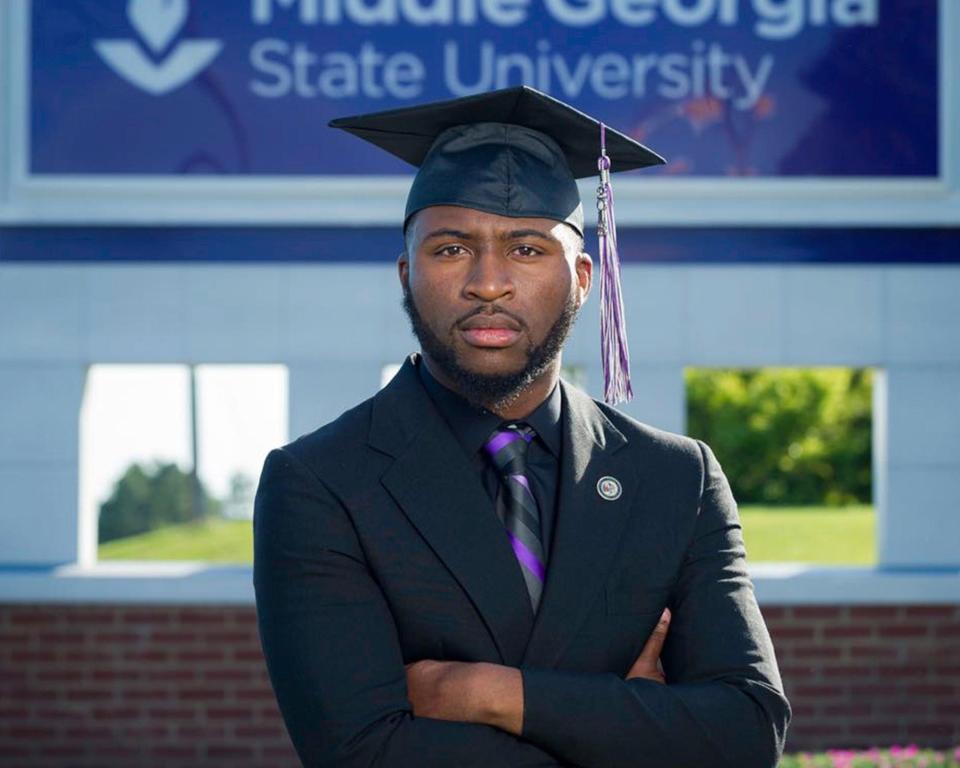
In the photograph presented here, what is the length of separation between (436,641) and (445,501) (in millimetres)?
234

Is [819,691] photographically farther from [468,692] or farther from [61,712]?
[468,692]

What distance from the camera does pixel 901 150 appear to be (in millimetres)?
6992

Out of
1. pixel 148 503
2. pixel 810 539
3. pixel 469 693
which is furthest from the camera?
pixel 148 503

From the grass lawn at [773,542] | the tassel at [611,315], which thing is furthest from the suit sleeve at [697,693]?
the grass lawn at [773,542]

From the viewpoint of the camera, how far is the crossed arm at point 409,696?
2.39 metres

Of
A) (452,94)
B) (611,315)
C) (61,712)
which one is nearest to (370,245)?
(452,94)

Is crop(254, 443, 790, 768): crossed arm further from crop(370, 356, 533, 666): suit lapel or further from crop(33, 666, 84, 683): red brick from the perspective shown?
crop(33, 666, 84, 683): red brick

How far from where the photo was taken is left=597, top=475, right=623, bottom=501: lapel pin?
2.57 meters

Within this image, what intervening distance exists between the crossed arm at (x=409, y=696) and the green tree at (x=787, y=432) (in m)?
31.6

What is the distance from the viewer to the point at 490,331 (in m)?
2.48

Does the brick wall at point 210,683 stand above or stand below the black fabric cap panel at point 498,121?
below

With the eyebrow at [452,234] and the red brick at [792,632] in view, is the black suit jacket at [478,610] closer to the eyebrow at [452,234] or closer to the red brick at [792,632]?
the eyebrow at [452,234]

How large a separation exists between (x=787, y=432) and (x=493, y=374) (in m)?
34.4

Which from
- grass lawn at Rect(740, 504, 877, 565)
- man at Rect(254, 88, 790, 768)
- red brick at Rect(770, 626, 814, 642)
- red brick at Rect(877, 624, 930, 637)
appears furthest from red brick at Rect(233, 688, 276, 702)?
grass lawn at Rect(740, 504, 877, 565)
